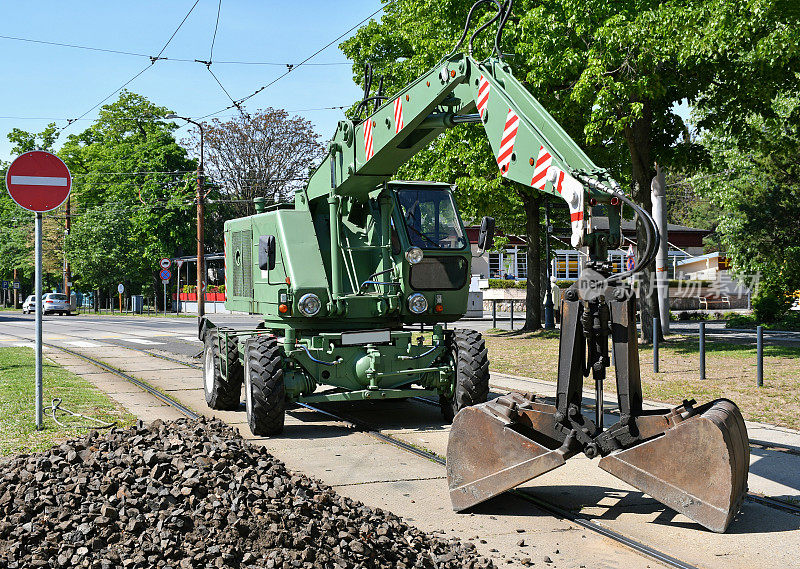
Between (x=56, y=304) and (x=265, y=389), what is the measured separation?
50473mm

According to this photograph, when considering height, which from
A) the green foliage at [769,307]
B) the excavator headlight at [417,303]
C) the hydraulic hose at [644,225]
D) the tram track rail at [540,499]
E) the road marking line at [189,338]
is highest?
the hydraulic hose at [644,225]

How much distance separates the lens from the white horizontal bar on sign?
28.5ft

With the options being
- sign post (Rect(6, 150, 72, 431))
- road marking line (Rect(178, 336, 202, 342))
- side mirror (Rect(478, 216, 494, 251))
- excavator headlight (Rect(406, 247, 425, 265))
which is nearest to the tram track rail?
excavator headlight (Rect(406, 247, 425, 265))

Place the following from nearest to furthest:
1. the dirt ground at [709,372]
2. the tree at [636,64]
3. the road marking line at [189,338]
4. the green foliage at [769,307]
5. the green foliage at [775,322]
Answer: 1. the dirt ground at [709,372]
2. the tree at [636,64]
3. the green foliage at [775,322]
4. the road marking line at [189,338]
5. the green foliage at [769,307]

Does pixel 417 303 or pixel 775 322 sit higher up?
pixel 417 303

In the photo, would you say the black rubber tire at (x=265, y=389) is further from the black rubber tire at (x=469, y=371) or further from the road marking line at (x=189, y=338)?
the road marking line at (x=189, y=338)

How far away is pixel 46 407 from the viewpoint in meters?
10.4

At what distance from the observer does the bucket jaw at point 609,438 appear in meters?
5.45

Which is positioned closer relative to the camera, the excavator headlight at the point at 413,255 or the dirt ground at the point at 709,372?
the excavator headlight at the point at 413,255

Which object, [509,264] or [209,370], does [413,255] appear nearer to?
[209,370]

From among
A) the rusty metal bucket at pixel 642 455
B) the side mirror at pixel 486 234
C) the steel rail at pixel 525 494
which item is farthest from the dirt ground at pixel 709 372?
the rusty metal bucket at pixel 642 455

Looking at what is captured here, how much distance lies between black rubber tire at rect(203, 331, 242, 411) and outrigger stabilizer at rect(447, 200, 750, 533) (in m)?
5.30

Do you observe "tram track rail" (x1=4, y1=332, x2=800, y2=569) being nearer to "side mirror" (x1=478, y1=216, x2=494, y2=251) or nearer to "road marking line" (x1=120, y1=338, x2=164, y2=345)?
"side mirror" (x1=478, y1=216, x2=494, y2=251)

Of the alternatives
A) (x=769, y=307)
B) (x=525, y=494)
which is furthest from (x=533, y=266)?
(x=525, y=494)
